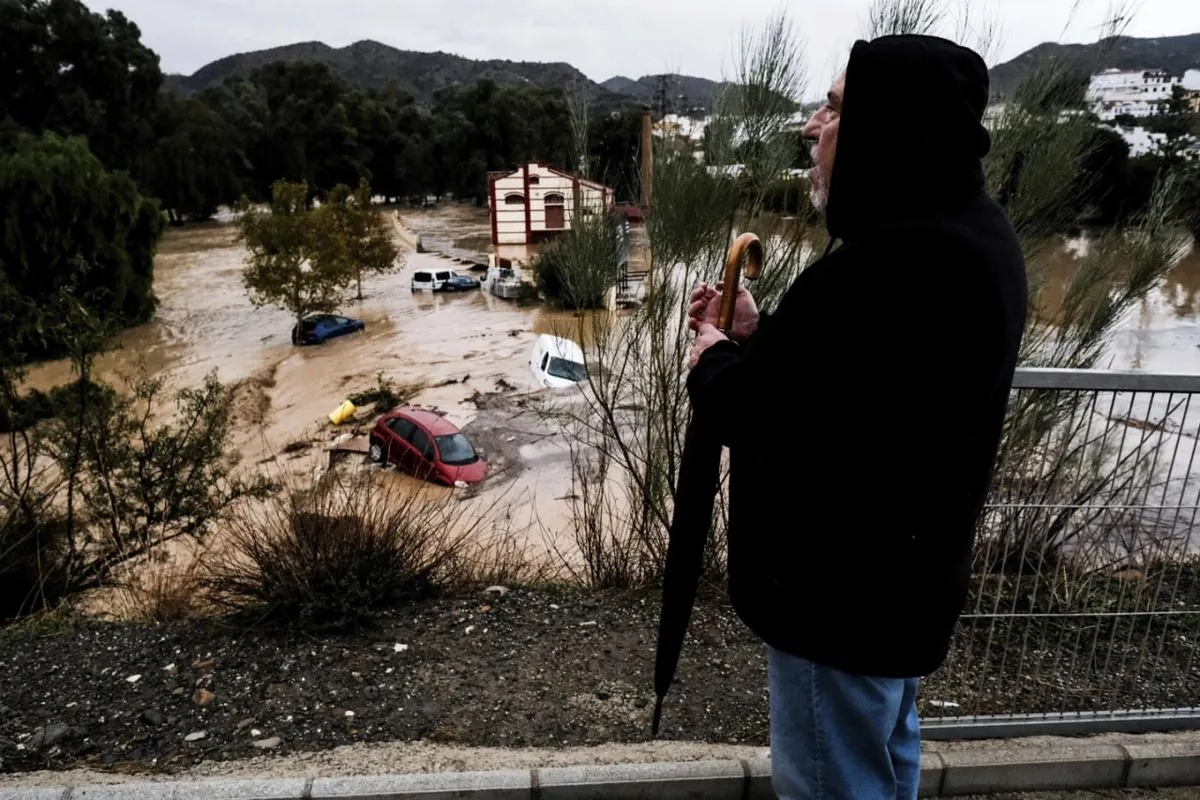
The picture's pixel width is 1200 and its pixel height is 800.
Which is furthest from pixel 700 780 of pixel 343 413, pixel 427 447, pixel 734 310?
pixel 343 413

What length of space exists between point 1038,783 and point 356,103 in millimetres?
77544

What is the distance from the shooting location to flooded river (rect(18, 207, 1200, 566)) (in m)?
18.7

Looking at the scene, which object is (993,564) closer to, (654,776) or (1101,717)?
(1101,717)

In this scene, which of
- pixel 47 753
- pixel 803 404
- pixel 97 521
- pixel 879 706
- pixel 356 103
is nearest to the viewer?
pixel 803 404

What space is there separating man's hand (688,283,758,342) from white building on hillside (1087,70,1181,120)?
17.9 ft

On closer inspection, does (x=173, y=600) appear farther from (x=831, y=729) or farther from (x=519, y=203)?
(x=519, y=203)

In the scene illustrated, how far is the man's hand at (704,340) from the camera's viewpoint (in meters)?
1.86

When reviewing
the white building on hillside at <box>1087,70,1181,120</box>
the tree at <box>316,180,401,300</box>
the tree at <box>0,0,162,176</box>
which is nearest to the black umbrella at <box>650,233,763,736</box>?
the white building on hillside at <box>1087,70,1181,120</box>

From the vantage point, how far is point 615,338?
6.29 meters

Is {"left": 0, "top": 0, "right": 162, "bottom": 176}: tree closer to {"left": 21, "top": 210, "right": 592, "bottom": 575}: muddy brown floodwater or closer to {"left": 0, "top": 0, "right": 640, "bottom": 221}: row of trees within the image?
{"left": 0, "top": 0, "right": 640, "bottom": 221}: row of trees

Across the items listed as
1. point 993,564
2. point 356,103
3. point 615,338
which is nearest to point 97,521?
point 615,338

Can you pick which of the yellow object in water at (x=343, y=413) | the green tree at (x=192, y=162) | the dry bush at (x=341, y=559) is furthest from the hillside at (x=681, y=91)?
the green tree at (x=192, y=162)

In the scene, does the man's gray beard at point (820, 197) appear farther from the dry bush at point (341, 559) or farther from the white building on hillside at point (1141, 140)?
the white building on hillside at point (1141, 140)

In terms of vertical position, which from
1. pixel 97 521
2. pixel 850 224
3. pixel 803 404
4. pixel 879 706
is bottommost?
pixel 97 521
